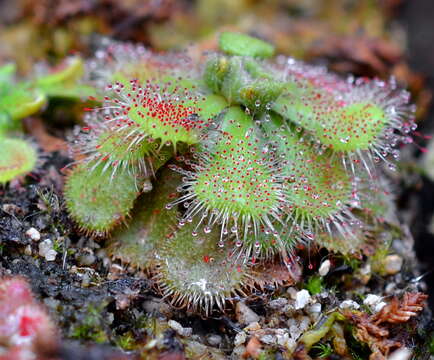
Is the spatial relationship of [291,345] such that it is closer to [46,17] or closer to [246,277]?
[246,277]

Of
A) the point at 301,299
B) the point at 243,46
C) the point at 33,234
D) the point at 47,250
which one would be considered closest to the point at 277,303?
the point at 301,299

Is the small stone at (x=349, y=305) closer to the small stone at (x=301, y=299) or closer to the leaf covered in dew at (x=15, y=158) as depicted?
the small stone at (x=301, y=299)

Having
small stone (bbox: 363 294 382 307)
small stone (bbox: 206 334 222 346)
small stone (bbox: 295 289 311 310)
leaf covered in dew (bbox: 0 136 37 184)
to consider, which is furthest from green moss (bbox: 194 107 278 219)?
leaf covered in dew (bbox: 0 136 37 184)

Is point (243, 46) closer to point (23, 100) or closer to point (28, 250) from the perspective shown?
point (23, 100)

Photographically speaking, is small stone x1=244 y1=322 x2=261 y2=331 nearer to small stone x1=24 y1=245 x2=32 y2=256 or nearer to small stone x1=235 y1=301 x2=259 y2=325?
small stone x1=235 y1=301 x2=259 y2=325

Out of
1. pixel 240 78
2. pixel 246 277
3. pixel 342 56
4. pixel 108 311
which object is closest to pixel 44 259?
pixel 108 311

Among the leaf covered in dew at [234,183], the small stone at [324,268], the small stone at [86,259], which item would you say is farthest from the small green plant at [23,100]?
the small stone at [324,268]

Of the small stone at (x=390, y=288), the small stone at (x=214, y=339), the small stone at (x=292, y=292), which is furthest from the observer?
the small stone at (x=390, y=288)

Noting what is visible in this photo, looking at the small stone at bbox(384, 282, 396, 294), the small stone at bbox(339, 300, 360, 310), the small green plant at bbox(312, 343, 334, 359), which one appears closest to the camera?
the small green plant at bbox(312, 343, 334, 359)
